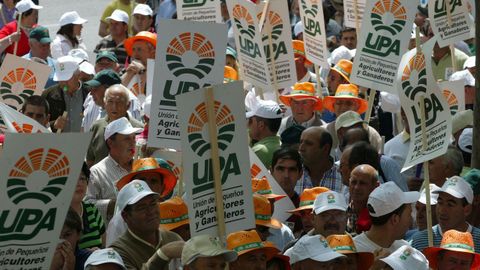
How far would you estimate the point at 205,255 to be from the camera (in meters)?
9.26

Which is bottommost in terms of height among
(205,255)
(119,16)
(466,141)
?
(466,141)

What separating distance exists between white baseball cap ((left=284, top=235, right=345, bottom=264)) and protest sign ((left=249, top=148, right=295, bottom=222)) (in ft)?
6.28

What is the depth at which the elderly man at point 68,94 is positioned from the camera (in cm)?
1581

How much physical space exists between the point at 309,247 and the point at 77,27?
9.22m

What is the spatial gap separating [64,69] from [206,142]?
6454mm

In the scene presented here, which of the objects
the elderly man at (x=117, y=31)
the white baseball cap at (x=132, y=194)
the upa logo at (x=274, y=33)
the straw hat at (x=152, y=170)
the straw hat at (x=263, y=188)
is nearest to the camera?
the white baseball cap at (x=132, y=194)

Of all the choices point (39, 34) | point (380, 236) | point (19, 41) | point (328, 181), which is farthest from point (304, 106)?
point (19, 41)

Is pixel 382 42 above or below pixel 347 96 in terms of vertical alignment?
above

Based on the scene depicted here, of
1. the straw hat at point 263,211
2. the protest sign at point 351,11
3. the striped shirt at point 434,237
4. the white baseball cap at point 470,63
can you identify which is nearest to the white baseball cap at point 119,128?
the straw hat at point 263,211

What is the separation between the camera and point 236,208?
981 cm

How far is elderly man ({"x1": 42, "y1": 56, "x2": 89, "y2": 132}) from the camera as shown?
51.9 feet

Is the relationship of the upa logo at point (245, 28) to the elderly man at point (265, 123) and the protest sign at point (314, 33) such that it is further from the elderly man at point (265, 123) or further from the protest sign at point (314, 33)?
the protest sign at point (314, 33)

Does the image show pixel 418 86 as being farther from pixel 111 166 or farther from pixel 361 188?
pixel 111 166

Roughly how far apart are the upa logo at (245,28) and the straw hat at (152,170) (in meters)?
2.76
